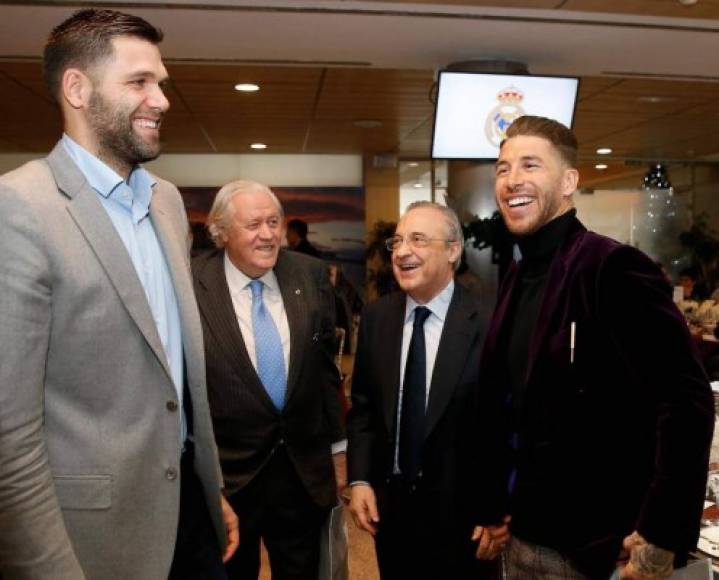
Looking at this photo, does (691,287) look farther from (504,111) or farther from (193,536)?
(193,536)

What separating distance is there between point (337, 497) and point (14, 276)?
1.53 meters

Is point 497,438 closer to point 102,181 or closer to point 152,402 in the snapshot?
point 152,402

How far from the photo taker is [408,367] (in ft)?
6.97

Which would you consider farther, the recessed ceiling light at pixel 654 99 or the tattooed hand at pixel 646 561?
the recessed ceiling light at pixel 654 99

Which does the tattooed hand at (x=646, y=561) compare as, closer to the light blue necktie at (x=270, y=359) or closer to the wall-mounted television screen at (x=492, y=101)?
the light blue necktie at (x=270, y=359)

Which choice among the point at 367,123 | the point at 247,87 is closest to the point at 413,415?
the point at 247,87

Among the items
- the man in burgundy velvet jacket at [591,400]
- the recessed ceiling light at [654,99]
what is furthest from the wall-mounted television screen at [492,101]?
the man in burgundy velvet jacket at [591,400]

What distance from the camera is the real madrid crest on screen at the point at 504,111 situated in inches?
200

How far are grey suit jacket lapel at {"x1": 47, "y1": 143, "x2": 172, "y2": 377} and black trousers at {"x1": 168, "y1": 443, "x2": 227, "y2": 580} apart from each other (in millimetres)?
389

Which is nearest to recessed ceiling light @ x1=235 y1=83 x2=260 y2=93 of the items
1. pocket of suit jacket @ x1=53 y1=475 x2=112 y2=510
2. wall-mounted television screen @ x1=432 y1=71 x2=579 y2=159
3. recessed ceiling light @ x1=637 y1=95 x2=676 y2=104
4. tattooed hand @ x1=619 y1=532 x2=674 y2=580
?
wall-mounted television screen @ x1=432 y1=71 x2=579 y2=159

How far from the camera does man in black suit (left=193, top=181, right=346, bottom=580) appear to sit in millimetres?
2186

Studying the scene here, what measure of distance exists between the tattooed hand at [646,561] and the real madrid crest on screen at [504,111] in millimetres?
4108

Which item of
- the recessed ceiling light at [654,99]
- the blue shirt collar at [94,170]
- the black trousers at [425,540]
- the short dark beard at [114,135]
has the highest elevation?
the recessed ceiling light at [654,99]

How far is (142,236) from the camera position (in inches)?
57.1
